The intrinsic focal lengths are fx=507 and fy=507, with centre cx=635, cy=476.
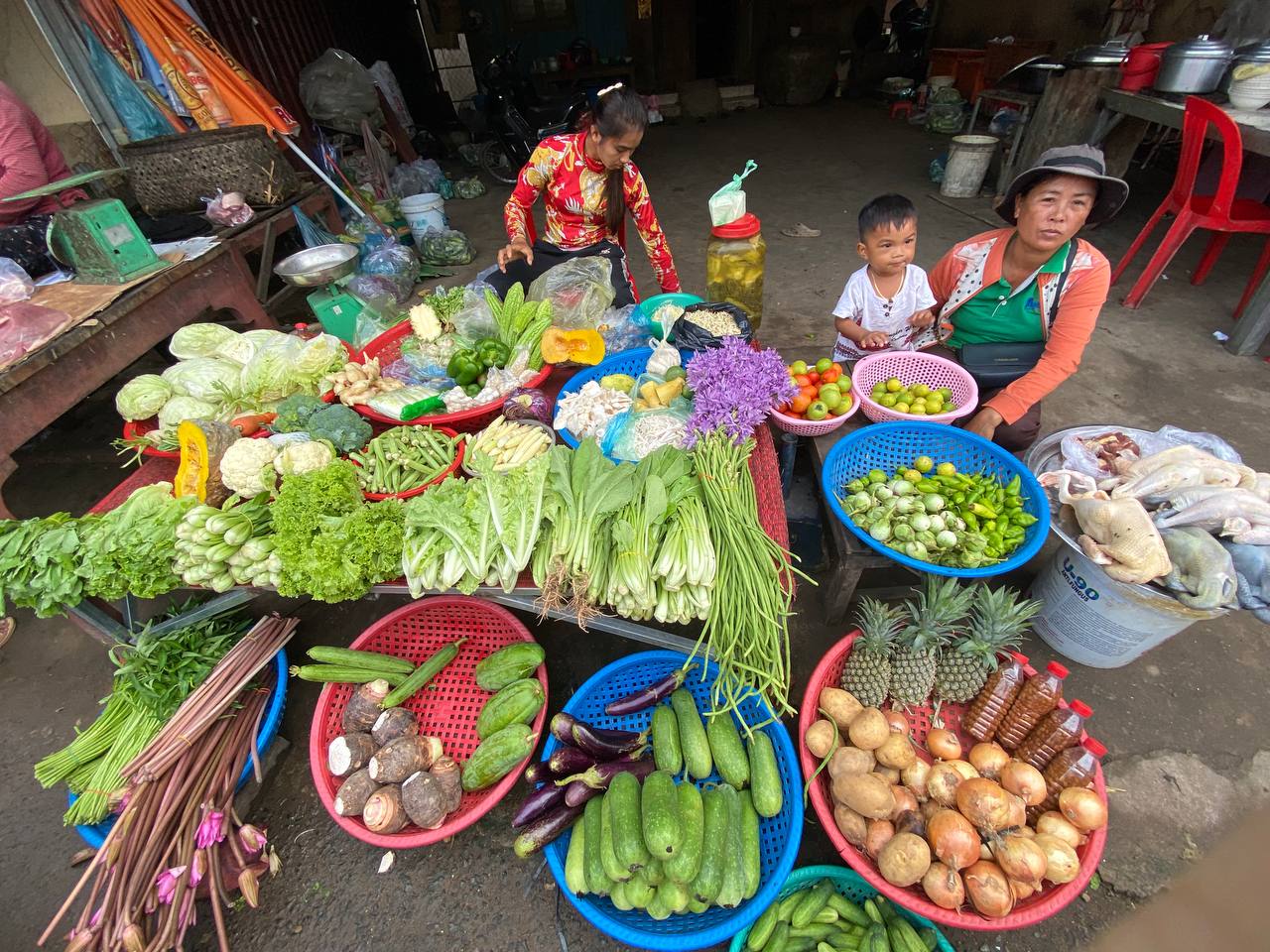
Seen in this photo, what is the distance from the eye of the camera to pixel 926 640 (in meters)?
2.04

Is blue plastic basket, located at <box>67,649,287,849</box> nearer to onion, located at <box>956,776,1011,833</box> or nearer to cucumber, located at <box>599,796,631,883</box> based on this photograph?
cucumber, located at <box>599,796,631,883</box>

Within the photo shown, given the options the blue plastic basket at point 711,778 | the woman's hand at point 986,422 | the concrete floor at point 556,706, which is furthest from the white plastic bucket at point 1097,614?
the blue plastic basket at point 711,778

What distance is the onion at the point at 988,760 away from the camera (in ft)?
5.93

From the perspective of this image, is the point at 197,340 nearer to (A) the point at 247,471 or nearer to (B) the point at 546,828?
(A) the point at 247,471

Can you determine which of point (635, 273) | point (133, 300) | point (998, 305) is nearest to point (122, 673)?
point (133, 300)

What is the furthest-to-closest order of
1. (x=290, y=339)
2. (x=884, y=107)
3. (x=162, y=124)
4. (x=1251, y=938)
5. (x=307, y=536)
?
1. (x=884, y=107)
2. (x=162, y=124)
3. (x=290, y=339)
4. (x=307, y=536)
5. (x=1251, y=938)

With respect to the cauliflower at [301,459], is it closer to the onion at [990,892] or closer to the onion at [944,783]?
the onion at [944,783]

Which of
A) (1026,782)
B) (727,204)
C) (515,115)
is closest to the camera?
(1026,782)

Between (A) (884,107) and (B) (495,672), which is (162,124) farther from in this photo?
(A) (884,107)

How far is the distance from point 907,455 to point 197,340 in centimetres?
417

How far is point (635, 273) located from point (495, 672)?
505 centimetres

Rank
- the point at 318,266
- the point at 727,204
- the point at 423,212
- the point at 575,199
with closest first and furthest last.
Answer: the point at 727,204 → the point at 575,199 → the point at 318,266 → the point at 423,212

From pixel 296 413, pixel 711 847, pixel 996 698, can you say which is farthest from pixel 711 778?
pixel 296 413

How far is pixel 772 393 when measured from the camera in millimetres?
2287
